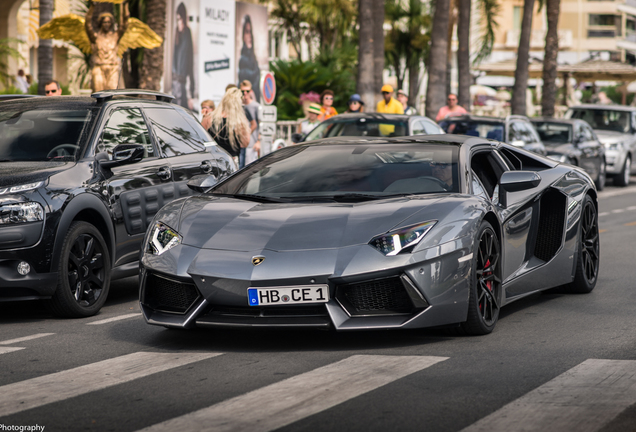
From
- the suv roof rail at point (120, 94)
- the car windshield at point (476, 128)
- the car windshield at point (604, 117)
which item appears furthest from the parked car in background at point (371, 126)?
the car windshield at point (604, 117)

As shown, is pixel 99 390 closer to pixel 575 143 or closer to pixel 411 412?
pixel 411 412

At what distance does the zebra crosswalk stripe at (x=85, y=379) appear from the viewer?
17.0 ft

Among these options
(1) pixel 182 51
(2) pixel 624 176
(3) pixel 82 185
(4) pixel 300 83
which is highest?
(1) pixel 182 51

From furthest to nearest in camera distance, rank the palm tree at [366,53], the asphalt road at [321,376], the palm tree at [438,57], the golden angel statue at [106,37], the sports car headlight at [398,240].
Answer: the palm tree at [438,57], the palm tree at [366,53], the golden angel statue at [106,37], the sports car headlight at [398,240], the asphalt road at [321,376]

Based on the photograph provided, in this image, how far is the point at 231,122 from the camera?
50.3 feet

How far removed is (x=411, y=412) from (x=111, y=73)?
41.3ft

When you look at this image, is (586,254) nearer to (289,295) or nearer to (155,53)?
(289,295)

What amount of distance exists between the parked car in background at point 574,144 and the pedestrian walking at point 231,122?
954 cm

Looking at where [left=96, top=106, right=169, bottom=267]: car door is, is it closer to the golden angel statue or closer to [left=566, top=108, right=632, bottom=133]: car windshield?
the golden angel statue

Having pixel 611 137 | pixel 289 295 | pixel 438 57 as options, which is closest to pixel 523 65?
pixel 611 137

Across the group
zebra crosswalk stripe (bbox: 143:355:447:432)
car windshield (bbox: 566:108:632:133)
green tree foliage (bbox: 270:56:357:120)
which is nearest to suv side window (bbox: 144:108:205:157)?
zebra crosswalk stripe (bbox: 143:355:447:432)

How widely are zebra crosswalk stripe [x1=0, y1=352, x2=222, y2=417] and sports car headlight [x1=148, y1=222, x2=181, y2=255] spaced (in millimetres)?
647

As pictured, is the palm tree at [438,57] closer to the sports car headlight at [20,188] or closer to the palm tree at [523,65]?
the palm tree at [523,65]

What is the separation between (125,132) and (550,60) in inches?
1109
